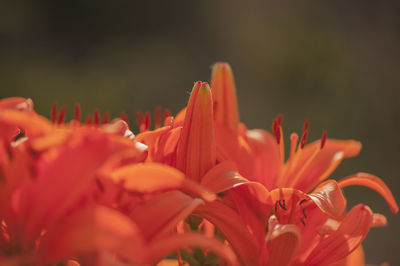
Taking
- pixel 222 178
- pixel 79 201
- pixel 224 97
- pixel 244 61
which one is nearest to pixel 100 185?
pixel 79 201

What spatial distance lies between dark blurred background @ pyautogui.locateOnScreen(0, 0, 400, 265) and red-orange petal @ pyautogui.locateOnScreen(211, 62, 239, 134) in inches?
124

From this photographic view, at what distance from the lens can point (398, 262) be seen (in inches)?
149

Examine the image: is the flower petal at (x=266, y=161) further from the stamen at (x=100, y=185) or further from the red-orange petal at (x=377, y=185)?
the stamen at (x=100, y=185)

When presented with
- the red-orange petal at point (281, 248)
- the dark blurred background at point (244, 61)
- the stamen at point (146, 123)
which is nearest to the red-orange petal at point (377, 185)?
the red-orange petal at point (281, 248)

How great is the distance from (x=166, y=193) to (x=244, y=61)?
432 cm

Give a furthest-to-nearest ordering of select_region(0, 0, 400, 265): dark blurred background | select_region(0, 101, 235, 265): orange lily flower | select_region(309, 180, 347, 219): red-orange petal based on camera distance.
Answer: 1. select_region(0, 0, 400, 265): dark blurred background
2. select_region(309, 180, 347, 219): red-orange petal
3. select_region(0, 101, 235, 265): orange lily flower

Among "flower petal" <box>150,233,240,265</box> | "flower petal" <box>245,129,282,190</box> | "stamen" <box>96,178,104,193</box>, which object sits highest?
"stamen" <box>96,178,104,193</box>

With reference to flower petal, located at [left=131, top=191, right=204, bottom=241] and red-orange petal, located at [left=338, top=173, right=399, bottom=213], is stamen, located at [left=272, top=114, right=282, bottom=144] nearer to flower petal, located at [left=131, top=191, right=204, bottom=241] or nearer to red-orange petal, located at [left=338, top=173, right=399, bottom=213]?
red-orange petal, located at [left=338, top=173, right=399, bottom=213]

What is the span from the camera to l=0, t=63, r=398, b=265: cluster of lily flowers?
399 millimetres

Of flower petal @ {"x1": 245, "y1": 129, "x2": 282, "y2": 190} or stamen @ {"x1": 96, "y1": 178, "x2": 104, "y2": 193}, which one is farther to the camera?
flower petal @ {"x1": 245, "y1": 129, "x2": 282, "y2": 190}

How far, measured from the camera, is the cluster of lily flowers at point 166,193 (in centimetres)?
40

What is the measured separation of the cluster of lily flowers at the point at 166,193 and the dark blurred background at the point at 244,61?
318 cm

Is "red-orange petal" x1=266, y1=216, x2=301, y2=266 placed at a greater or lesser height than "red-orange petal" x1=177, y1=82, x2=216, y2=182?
lesser

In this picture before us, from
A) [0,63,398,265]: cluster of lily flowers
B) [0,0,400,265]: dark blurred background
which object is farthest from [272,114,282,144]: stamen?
[0,0,400,265]: dark blurred background
